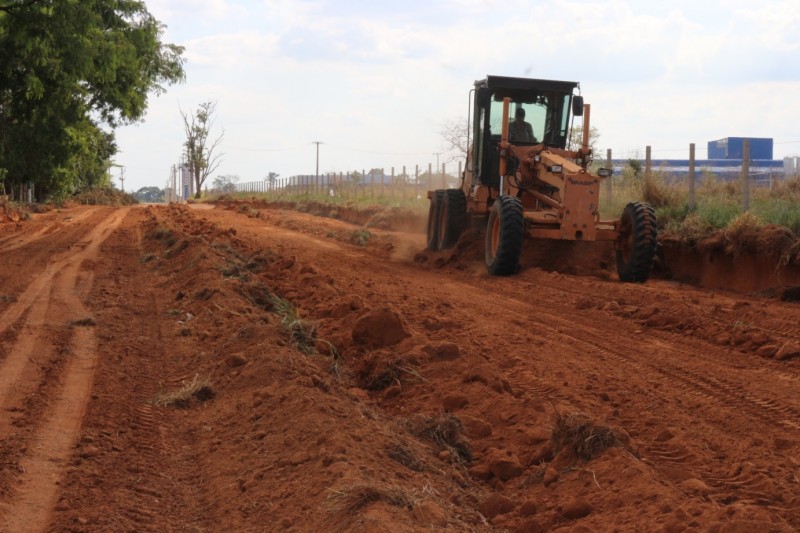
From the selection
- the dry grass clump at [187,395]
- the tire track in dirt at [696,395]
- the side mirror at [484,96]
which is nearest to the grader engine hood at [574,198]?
the side mirror at [484,96]

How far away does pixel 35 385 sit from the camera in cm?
751

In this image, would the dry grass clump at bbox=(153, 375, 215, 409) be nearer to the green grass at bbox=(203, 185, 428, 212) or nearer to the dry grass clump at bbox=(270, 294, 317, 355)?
the dry grass clump at bbox=(270, 294, 317, 355)

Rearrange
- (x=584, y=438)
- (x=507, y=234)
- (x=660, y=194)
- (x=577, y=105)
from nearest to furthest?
(x=584, y=438), (x=507, y=234), (x=577, y=105), (x=660, y=194)

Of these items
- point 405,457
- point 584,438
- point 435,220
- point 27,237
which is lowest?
point 405,457

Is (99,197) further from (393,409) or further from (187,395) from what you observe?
(393,409)

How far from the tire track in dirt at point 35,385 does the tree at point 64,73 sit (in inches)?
256

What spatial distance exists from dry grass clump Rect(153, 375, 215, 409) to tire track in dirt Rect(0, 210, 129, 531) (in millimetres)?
578

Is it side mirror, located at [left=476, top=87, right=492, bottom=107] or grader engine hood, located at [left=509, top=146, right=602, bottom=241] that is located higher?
side mirror, located at [left=476, top=87, right=492, bottom=107]

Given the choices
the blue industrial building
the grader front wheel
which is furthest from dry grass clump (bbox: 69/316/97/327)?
the blue industrial building

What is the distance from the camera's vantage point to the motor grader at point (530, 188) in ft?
47.8

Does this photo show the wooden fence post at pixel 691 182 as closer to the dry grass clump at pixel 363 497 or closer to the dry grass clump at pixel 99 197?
the dry grass clump at pixel 363 497

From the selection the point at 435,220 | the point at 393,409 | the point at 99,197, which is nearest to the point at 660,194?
the point at 435,220

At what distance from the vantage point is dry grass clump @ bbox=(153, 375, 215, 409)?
712 centimetres

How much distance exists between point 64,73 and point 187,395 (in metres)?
16.7
